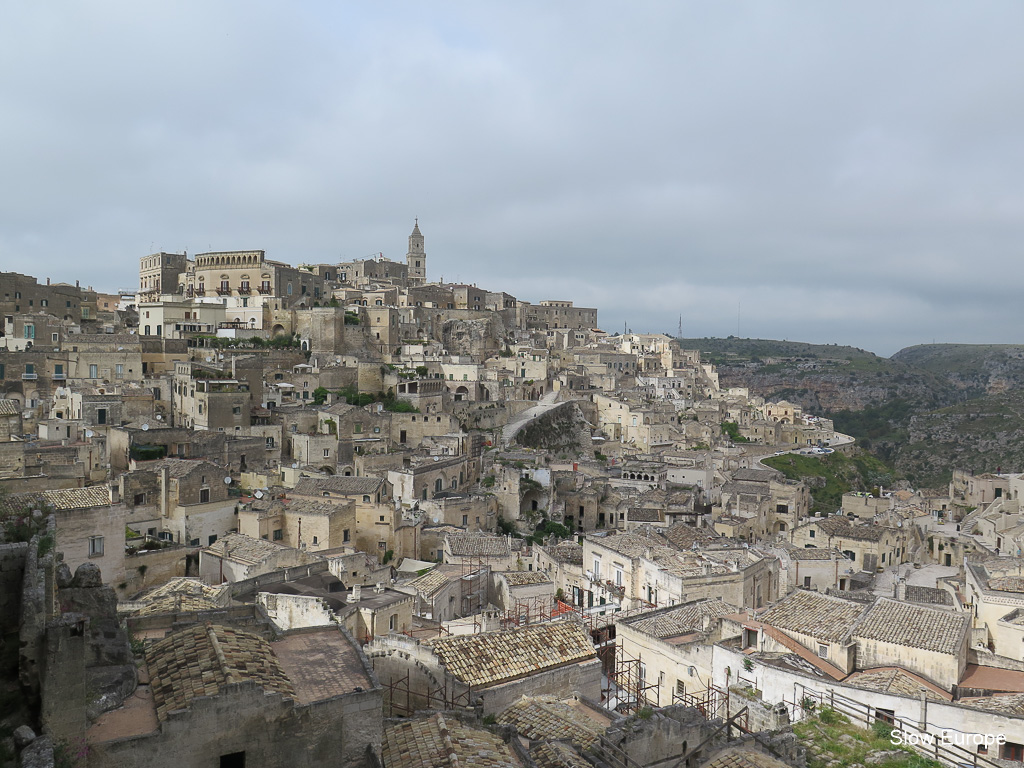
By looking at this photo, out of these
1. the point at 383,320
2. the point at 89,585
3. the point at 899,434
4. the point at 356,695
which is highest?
the point at 383,320

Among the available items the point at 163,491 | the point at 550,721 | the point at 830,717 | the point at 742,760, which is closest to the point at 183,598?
the point at 550,721

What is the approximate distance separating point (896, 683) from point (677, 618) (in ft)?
19.0

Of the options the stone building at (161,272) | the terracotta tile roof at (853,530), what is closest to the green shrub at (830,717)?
the terracotta tile roof at (853,530)

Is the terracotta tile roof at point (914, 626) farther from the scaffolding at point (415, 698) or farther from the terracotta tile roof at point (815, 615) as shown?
the scaffolding at point (415, 698)

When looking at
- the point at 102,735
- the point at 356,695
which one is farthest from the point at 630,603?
the point at 102,735

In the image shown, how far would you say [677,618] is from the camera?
65.6 feet

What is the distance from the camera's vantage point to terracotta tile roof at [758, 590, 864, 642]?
17609 mm

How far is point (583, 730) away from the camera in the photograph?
13.0 metres

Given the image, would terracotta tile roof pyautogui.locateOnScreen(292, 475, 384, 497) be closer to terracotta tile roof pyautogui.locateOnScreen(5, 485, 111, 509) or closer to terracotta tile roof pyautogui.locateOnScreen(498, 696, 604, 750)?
terracotta tile roof pyautogui.locateOnScreen(5, 485, 111, 509)

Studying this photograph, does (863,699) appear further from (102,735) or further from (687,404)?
(687,404)

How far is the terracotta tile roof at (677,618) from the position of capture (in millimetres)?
18995

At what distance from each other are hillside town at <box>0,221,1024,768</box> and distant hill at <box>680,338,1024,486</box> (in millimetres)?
28903

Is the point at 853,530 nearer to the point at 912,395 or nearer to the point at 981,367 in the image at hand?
the point at 912,395

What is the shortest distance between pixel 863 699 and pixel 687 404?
2492 inches
